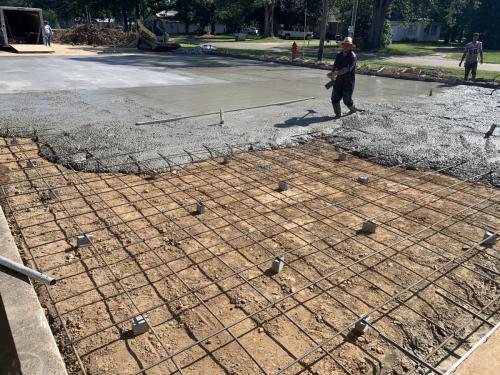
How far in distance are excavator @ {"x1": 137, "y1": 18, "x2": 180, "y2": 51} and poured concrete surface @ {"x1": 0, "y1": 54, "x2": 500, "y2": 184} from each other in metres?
11.3

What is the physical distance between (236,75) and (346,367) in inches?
510

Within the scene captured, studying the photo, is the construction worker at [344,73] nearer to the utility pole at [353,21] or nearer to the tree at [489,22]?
the utility pole at [353,21]

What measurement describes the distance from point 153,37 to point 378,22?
15.4m

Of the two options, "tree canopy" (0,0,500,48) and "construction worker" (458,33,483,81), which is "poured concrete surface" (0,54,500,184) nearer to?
"construction worker" (458,33,483,81)

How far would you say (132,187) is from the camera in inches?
179

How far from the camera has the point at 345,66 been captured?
308 inches

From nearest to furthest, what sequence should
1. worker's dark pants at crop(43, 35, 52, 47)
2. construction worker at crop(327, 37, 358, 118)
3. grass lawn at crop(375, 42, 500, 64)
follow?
construction worker at crop(327, 37, 358, 118) < worker's dark pants at crop(43, 35, 52, 47) < grass lawn at crop(375, 42, 500, 64)

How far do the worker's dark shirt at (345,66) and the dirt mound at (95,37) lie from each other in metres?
23.4

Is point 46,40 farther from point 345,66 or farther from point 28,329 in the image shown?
point 28,329

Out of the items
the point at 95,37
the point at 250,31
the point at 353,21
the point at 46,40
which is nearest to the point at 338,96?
the point at 353,21

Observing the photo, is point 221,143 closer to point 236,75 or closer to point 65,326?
point 65,326

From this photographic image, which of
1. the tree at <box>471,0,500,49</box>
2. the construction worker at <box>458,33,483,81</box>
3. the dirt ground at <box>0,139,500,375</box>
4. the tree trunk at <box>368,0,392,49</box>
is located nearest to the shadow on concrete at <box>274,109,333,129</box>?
the dirt ground at <box>0,139,500,375</box>

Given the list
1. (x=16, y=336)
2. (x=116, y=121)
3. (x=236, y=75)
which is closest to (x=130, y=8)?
(x=236, y=75)

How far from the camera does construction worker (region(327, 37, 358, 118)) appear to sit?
7723 millimetres
